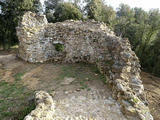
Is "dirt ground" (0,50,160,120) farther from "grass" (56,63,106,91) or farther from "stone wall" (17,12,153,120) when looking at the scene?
"stone wall" (17,12,153,120)

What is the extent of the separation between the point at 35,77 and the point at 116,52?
15.5 feet

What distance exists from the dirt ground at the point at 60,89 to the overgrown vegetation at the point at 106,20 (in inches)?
193

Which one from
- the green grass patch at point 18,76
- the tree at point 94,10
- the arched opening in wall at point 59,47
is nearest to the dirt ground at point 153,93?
the arched opening in wall at point 59,47

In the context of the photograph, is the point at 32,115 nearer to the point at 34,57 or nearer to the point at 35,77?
the point at 35,77

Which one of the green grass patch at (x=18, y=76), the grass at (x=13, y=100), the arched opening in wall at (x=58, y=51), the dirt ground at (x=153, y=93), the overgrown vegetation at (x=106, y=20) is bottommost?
the dirt ground at (x=153, y=93)

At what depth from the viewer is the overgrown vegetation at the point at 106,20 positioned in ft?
38.4

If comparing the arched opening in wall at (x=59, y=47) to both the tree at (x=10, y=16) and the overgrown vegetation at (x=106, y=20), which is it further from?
the tree at (x=10, y=16)

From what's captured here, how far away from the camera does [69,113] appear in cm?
344

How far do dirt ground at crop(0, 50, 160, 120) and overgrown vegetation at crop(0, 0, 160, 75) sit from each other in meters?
4.89

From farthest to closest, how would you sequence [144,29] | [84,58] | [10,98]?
[144,29] → [84,58] → [10,98]

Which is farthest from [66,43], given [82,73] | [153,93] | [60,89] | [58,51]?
[153,93]

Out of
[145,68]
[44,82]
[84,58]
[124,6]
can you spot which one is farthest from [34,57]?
[124,6]

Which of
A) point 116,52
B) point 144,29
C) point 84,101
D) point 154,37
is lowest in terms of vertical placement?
point 84,101

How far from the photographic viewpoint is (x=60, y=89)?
4.88 m
